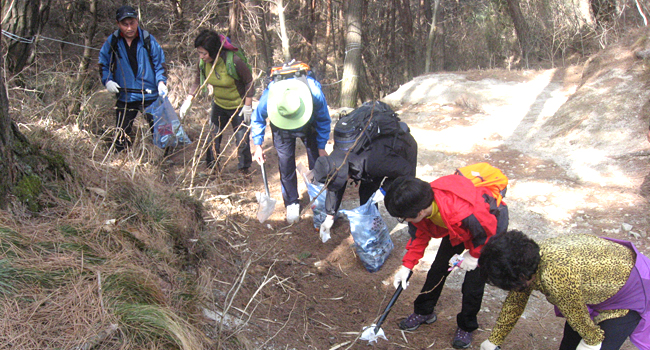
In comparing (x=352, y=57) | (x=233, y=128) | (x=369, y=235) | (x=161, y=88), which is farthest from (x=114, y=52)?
(x=352, y=57)

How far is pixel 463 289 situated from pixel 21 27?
16.6 ft

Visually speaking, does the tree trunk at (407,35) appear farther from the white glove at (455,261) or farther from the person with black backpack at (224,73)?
the white glove at (455,261)

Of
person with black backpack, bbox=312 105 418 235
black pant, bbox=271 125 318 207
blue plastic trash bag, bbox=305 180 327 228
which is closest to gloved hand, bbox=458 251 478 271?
person with black backpack, bbox=312 105 418 235

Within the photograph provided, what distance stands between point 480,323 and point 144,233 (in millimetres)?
2354

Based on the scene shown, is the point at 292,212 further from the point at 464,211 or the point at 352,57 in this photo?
the point at 352,57

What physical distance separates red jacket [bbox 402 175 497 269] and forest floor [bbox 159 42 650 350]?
0.61m

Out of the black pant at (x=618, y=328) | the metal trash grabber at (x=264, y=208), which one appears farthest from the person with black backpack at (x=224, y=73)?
the black pant at (x=618, y=328)

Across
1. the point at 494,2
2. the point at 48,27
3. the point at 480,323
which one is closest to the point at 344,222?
the point at 480,323

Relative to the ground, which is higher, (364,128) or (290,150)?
(364,128)

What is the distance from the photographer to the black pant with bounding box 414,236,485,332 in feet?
8.91

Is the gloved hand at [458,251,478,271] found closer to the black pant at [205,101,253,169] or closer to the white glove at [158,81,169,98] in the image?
the black pant at [205,101,253,169]

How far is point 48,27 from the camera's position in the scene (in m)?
10.0

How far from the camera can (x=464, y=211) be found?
233 cm

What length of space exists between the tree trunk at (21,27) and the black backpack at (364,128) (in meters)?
3.69
